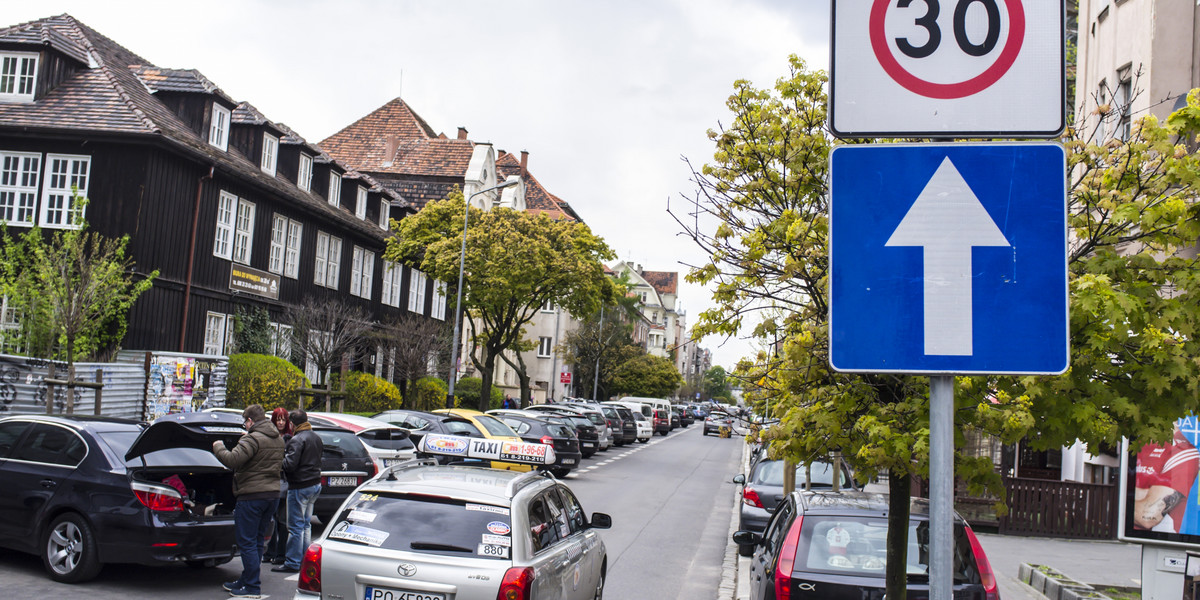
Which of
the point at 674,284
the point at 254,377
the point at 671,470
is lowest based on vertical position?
the point at 671,470

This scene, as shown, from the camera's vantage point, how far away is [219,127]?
29547 millimetres

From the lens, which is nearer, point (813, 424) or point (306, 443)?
point (813, 424)

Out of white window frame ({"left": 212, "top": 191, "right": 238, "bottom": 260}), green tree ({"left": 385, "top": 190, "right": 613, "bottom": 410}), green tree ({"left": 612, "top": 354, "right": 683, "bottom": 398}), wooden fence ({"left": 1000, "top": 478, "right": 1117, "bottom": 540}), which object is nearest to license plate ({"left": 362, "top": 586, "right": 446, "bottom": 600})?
wooden fence ({"left": 1000, "top": 478, "right": 1117, "bottom": 540})

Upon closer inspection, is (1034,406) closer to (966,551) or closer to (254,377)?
(966,551)

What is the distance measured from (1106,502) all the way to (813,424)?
53.0 ft

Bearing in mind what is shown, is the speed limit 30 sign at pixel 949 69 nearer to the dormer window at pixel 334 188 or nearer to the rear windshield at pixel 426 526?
the rear windshield at pixel 426 526

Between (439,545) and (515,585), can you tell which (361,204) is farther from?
(515,585)

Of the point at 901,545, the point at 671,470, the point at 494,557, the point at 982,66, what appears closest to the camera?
the point at 982,66

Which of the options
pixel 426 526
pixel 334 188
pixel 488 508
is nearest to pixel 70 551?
pixel 426 526

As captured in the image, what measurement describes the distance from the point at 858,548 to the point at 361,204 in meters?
37.1

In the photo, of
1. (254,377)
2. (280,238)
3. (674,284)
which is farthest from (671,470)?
(674,284)

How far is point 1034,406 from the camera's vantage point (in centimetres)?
499

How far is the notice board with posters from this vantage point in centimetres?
954

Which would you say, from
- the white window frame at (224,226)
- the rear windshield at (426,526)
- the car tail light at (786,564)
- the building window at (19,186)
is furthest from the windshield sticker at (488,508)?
the white window frame at (224,226)
